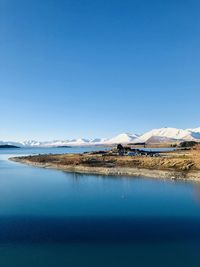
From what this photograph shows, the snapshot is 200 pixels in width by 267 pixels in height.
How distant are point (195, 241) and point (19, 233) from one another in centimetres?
961

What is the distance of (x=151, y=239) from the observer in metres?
16.2

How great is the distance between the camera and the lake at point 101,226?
13.8 m

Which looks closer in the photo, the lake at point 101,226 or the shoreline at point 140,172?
the lake at point 101,226

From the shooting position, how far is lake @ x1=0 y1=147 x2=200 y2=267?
13.8 m

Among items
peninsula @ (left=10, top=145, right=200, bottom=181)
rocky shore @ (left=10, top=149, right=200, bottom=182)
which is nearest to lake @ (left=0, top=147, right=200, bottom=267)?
rocky shore @ (left=10, top=149, right=200, bottom=182)

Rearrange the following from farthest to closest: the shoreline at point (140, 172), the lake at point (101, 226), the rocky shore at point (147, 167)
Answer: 1. the rocky shore at point (147, 167)
2. the shoreline at point (140, 172)
3. the lake at point (101, 226)

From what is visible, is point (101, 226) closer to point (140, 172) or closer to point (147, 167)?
point (140, 172)

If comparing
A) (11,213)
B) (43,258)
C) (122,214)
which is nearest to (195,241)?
(122,214)

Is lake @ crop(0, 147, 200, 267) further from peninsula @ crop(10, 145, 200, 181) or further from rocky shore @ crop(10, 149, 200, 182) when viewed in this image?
peninsula @ crop(10, 145, 200, 181)

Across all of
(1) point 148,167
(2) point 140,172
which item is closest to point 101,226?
(2) point 140,172

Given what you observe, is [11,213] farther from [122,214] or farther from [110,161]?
[110,161]

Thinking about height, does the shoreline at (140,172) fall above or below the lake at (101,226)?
above

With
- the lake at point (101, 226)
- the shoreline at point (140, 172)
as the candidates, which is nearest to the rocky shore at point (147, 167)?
the shoreline at point (140, 172)

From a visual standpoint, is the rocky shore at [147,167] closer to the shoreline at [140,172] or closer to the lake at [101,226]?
the shoreline at [140,172]
